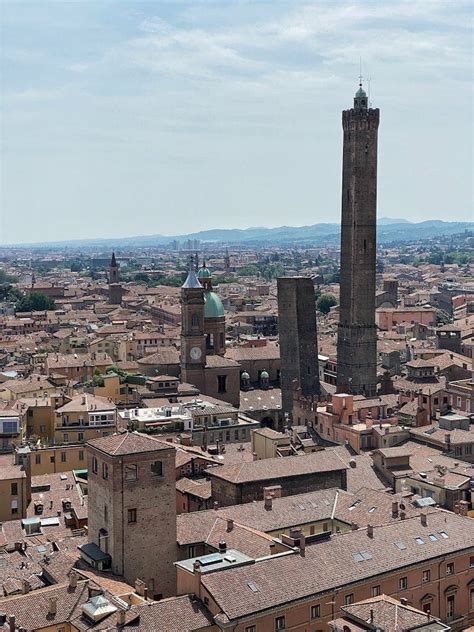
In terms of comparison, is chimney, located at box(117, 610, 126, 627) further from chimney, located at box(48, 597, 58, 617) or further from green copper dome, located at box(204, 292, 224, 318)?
green copper dome, located at box(204, 292, 224, 318)

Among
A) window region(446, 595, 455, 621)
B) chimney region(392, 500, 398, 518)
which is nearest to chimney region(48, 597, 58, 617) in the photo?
window region(446, 595, 455, 621)

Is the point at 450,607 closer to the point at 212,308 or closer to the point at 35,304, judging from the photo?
the point at 212,308

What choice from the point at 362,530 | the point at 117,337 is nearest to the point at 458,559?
the point at 362,530

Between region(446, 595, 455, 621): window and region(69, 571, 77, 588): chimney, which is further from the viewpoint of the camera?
region(446, 595, 455, 621): window

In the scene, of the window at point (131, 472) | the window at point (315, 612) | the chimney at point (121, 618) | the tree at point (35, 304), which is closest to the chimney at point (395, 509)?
the window at point (315, 612)

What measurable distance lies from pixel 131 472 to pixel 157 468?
3.86ft

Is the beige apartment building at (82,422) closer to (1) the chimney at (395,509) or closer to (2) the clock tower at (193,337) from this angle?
(2) the clock tower at (193,337)

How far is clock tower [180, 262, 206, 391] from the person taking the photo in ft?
271

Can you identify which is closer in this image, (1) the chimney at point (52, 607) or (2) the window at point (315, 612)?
(1) the chimney at point (52, 607)

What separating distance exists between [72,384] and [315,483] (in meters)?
37.9

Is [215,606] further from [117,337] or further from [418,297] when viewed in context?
[418,297]

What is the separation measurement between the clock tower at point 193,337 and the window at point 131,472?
43.7m

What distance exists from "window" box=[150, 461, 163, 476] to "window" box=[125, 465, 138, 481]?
0.75 metres

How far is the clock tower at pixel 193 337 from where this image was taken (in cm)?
8256
